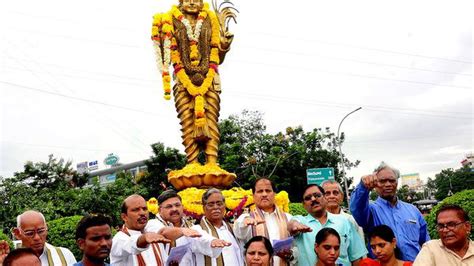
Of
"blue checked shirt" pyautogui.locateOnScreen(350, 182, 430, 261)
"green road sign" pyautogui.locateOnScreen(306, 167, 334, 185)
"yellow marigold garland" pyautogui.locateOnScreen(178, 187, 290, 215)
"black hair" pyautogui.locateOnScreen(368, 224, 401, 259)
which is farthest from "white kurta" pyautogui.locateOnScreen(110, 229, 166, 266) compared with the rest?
"green road sign" pyautogui.locateOnScreen(306, 167, 334, 185)

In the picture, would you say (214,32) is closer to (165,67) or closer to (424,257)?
(165,67)

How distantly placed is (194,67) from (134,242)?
6.29 m

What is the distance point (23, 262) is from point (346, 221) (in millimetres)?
2651

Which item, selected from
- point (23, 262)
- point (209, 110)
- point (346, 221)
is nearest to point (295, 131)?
point (209, 110)

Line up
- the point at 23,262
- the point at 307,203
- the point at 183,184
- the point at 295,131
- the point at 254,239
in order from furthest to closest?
the point at 295,131 < the point at 183,184 < the point at 307,203 < the point at 254,239 < the point at 23,262

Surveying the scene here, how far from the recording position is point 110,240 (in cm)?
336

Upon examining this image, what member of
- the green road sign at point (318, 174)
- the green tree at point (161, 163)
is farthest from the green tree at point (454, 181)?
the green road sign at point (318, 174)

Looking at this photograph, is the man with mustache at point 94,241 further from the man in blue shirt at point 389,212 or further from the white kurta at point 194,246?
the man in blue shirt at point 389,212

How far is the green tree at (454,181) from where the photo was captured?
56.1 m

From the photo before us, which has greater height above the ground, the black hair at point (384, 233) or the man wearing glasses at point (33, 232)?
the man wearing glasses at point (33, 232)

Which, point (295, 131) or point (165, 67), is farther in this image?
point (295, 131)

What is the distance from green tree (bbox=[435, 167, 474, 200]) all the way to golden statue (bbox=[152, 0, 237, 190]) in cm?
5012

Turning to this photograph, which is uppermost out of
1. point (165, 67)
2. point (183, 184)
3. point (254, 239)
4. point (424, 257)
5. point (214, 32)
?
point (214, 32)

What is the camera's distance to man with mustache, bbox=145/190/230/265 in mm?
3857
